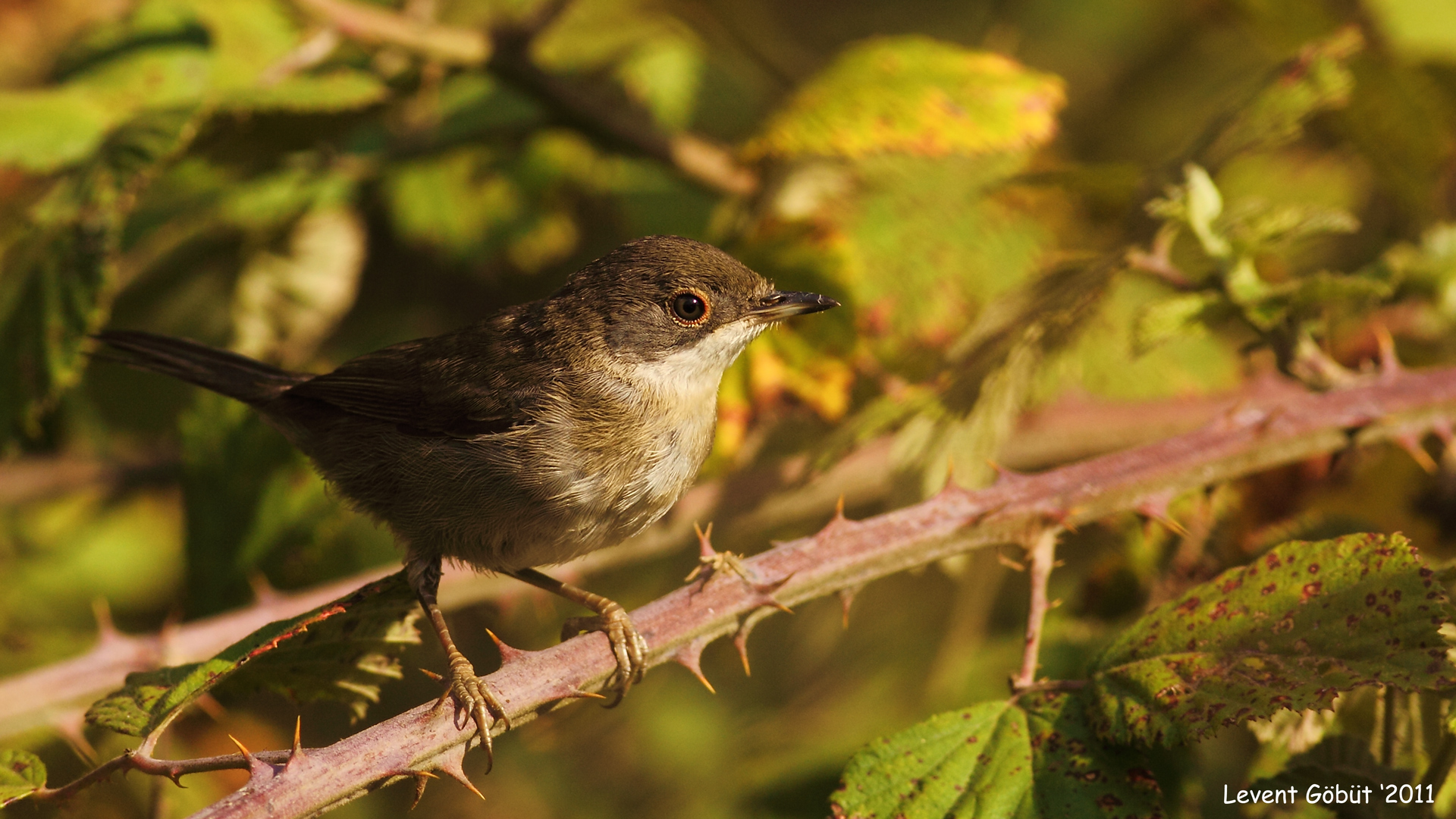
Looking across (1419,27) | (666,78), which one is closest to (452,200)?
(666,78)

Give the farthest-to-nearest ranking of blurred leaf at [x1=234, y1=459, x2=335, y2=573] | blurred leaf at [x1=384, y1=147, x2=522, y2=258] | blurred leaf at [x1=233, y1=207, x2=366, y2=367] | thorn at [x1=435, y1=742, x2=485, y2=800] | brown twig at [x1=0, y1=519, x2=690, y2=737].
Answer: blurred leaf at [x1=233, y1=207, x2=366, y2=367], blurred leaf at [x1=384, y1=147, x2=522, y2=258], blurred leaf at [x1=234, y1=459, x2=335, y2=573], brown twig at [x1=0, y1=519, x2=690, y2=737], thorn at [x1=435, y1=742, x2=485, y2=800]

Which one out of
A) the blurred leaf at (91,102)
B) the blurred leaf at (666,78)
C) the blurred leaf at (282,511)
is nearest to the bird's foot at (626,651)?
the blurred leaf at (282,511)

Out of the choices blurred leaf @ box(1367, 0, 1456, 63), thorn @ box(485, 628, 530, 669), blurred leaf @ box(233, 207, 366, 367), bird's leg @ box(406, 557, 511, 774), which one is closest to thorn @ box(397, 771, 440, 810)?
bird's leg @ box(406, 557, 511, 774)

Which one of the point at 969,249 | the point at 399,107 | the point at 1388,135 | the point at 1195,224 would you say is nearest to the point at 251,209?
the point at 399,107

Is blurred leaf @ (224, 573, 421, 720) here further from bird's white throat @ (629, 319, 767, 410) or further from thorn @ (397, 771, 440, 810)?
bird's white throat @ (629, 319, 767, 410)

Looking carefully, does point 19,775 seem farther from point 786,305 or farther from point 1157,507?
point 1157,507

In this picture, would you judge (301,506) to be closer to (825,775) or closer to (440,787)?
(440,787)

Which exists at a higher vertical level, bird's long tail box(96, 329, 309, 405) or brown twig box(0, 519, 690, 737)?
bird's long tail box(96, 329, 309, 405)
